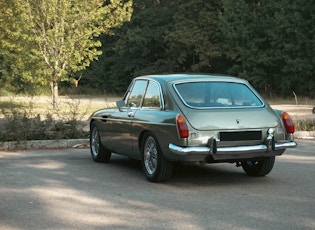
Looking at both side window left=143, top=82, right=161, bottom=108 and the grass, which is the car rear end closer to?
side window left=143, top=82, right=161, bottom=108

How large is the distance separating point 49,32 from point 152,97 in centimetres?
2346

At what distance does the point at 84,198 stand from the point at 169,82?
8.20ft

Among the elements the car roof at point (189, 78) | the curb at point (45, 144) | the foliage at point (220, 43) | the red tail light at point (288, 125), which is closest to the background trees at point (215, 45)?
the foliage at point (220, 43)

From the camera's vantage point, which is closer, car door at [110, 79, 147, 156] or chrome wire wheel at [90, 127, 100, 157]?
car door at [110, 79, 147, 156]

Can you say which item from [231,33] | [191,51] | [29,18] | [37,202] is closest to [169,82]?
[37,202]

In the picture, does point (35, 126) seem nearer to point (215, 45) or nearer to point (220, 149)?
point (220, 149)

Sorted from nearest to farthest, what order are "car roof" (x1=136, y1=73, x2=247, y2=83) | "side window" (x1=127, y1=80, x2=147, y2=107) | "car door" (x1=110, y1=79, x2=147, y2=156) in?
1. "car roof" (x1=136, y1=73, x2=247, y2=83)
2. "car door" (x1=110, y1=79, x2=147, y2=156)
3. "side window" (x1=127, y1=80, x2=147, y2=107)

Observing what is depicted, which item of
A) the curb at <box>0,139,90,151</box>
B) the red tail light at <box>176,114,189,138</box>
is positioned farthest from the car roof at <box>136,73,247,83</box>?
the curb at <box>0,139,90,151</box>

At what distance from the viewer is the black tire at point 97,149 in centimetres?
1077

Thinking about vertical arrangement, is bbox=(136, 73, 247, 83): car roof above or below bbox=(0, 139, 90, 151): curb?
above

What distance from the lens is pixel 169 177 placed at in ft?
27.9

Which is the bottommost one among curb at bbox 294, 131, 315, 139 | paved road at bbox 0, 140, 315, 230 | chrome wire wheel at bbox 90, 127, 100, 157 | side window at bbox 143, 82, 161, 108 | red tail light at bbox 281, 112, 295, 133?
curb at bbox 294, 131, 315, 139

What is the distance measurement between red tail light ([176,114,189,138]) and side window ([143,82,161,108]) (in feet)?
2.64

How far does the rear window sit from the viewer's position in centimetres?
854
